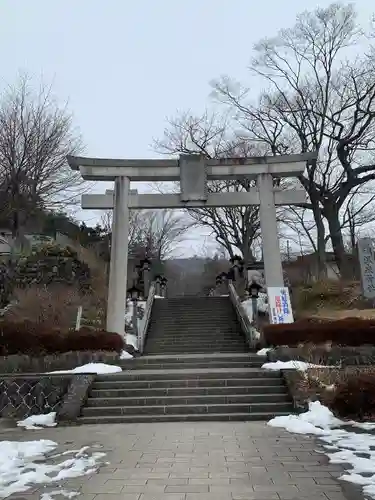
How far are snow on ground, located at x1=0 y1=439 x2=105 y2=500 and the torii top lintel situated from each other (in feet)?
36.7

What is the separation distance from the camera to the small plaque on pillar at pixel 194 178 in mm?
16406

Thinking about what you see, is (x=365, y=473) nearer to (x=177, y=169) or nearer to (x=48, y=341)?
(x=48, y=341)

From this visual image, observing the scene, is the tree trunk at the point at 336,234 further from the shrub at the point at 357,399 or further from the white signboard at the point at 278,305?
the shrub at the point at 357,399

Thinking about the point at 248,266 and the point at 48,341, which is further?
the point at 248,266

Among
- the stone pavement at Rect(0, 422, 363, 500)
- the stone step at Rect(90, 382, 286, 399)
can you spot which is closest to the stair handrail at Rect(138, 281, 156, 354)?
the stone step at Rect(90, 382, 286, 399)

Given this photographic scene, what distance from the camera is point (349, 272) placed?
24.6 metres

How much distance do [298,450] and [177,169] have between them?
11979 millimetres

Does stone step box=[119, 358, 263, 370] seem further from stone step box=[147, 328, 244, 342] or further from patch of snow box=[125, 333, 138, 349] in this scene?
stone step box=[147, 328, 244, 342]

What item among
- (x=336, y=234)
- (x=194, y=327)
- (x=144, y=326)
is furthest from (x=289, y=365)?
(x=336, y=234)

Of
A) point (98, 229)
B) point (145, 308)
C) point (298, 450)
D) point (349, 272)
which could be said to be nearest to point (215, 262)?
point (98, 229)

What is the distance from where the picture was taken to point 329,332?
12.3 meters

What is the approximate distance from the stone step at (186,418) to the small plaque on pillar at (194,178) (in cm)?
902

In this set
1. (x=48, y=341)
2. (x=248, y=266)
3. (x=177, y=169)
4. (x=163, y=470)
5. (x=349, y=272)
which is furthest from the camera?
(x=248, y=266)

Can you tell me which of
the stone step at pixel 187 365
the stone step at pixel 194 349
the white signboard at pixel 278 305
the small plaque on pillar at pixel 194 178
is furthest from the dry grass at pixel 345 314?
the small plaque on pillar at pixel 194 178
